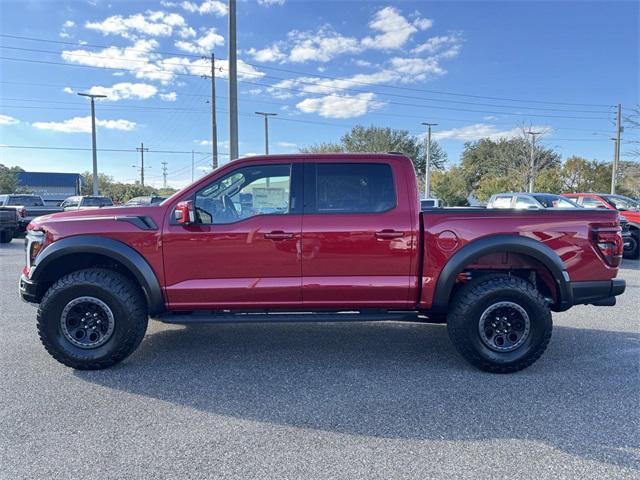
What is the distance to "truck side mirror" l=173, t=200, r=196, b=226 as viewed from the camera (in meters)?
3.64

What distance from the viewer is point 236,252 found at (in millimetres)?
3770

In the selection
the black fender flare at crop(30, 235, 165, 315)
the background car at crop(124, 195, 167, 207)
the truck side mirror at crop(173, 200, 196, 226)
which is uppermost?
the background car at crop(124, 195, 167, 207)

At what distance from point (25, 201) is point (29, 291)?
17.8 meters

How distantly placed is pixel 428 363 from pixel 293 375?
4.34ft

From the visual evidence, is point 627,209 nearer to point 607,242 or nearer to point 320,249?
point 607,242

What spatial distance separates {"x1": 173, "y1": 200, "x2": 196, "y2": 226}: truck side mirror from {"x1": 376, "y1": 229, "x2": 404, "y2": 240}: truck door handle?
5.46ft

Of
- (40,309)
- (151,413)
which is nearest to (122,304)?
(40,309)

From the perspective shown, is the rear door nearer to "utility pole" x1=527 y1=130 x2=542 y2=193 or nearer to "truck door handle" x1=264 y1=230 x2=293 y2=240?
"truck door handle" x1=264 y1=230 x2=293 y2=240

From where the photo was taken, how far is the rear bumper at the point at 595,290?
385cm

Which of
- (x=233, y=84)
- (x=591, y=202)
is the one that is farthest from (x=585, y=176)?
(x=233, y=84)

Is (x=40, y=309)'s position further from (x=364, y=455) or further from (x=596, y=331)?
(x=596, y=331)

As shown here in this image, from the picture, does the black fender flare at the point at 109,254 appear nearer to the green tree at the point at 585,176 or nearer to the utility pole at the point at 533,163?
the utility pole at the point at 533,163

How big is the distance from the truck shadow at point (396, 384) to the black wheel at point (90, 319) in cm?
20

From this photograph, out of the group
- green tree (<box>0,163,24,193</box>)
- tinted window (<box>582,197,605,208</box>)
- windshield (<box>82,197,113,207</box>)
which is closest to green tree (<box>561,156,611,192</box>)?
tinted window (<box>582,197,605,208</box>)
